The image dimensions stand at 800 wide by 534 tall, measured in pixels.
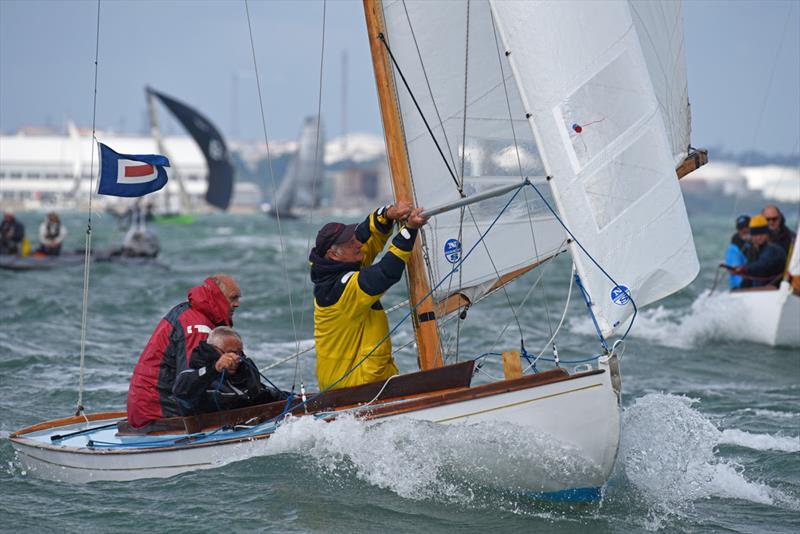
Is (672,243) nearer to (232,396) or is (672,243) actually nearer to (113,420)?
(232,396)

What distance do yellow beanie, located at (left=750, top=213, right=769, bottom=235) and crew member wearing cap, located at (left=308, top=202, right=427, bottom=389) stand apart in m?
8.44

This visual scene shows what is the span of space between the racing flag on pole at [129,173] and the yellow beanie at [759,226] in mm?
8558

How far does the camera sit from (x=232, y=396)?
6191 millimetres

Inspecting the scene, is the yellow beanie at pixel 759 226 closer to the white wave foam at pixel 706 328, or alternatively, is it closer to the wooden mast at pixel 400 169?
the white wave foam at pixel 706 328

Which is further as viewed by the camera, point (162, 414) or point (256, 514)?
point (162, 414)

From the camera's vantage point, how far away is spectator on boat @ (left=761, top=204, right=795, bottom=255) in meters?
13.6

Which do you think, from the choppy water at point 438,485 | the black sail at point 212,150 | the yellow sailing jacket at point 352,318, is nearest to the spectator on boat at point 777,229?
the choppy water at point 438,485

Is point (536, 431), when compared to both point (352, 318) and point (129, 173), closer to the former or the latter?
point (352, 318)

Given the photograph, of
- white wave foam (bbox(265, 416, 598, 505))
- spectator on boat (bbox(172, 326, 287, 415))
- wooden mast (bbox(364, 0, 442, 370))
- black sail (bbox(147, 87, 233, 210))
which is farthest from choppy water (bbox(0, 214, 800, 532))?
black sail (bbox(147, 87, 233, 210))

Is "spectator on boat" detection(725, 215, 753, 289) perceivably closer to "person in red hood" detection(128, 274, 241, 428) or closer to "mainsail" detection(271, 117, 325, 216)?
"person in red hood" detection(128, 274, 241, 428)

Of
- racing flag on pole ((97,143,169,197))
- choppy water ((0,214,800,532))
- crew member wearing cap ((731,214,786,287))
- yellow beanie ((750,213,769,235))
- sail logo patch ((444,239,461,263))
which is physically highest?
yellow beanie ((750,213,769,235))

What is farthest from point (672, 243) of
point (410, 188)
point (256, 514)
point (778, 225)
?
point (778, 225)

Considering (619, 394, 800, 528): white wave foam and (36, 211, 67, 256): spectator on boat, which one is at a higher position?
(36, 211, 67, 256): spectator on boat

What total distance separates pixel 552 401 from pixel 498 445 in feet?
1.12
